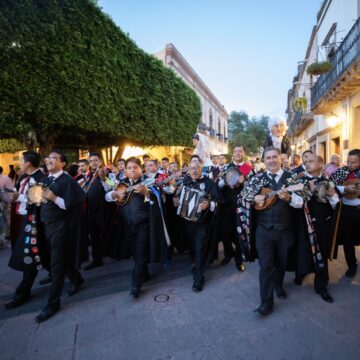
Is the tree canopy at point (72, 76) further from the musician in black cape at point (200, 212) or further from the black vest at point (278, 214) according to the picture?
the black vest at point (278, 214)

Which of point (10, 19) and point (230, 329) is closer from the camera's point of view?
point (230, 329)

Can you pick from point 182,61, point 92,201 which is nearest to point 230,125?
point 182,61

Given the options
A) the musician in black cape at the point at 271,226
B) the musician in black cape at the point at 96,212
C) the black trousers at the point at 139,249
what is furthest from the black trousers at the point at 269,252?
the musician in black cape at the point at 96,212

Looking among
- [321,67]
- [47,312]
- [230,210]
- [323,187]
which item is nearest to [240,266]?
[230,210]

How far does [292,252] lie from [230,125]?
56732 mm

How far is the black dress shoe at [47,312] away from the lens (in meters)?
3.28

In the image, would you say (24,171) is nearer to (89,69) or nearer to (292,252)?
(292,252)

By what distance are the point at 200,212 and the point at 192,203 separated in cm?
18

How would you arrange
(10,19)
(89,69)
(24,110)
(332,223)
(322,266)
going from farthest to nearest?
(89,69) < (24,110) < (10,19) < (332,223) < (322,266)

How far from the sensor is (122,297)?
3.83m

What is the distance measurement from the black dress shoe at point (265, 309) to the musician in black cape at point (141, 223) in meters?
1.51

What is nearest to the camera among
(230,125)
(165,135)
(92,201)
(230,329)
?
(230,329)

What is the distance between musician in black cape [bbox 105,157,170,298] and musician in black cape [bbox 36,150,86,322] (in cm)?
65

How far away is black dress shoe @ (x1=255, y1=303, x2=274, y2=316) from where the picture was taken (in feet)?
10.5
